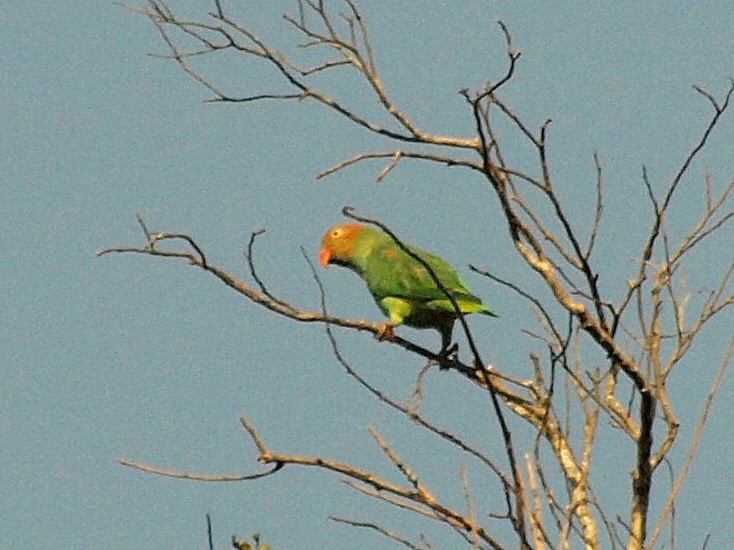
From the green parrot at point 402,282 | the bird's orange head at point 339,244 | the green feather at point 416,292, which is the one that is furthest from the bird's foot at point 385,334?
the bird's orange head at point 339,244

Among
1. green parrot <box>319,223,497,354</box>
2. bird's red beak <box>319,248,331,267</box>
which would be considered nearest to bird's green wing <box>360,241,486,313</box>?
green parrot <box>319,223,497,354</box>

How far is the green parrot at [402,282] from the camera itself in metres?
7.39

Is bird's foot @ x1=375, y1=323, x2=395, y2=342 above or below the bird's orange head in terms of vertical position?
below

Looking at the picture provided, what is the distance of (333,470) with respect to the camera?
4.50 meters

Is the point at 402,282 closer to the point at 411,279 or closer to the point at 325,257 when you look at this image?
the point at 411,279

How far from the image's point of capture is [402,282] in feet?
25.3

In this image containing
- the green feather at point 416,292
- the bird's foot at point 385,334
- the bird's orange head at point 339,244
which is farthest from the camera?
the bird's orange head at point 339,244

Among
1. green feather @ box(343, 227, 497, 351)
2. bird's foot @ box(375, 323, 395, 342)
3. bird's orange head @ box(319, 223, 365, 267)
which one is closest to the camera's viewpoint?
bird's foot @ box(375, 323, 395, 342)

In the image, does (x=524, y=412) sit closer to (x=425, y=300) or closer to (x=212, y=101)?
(x=212, y=101)

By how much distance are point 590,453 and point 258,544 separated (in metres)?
1.68

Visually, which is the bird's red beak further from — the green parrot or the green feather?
the green feather

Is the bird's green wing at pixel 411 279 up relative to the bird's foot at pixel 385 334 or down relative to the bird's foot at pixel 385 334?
up

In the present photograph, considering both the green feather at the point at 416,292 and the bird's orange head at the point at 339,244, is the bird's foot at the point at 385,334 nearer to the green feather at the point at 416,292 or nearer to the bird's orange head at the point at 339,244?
the green feather at the point at 416,292

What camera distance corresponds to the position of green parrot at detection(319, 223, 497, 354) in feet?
24.2
